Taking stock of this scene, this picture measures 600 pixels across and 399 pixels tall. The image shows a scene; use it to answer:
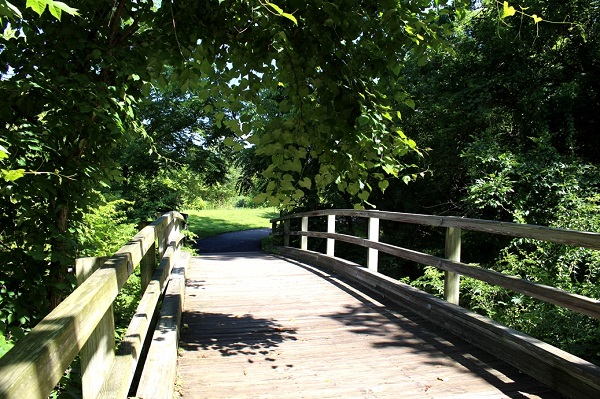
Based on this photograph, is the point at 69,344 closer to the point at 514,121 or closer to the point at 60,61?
the point at 60,61

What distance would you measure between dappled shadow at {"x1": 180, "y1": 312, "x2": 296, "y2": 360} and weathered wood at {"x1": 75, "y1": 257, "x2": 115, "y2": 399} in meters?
1.93

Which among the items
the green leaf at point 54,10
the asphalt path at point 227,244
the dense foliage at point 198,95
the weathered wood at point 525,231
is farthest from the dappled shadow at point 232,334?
the asphalt path at point 227,244

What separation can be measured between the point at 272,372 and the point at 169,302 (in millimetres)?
1380

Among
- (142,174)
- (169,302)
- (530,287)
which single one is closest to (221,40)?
(169,302)

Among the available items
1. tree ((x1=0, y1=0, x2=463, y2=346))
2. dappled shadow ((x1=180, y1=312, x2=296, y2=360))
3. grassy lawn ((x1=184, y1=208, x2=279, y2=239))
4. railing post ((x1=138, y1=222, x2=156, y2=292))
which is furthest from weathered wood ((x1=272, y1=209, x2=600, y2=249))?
grassy lawn ((x1=184, y1=208, x2=279, y2=239))

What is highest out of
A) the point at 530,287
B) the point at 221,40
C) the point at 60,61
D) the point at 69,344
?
the point at 221,40

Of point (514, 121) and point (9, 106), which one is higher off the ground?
point (514, 121)

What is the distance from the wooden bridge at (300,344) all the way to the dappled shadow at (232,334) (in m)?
0.02

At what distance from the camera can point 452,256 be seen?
169 inches

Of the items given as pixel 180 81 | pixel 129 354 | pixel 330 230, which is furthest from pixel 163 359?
pixel 330 230

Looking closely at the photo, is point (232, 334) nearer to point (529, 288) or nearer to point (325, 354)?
point (325, 354)

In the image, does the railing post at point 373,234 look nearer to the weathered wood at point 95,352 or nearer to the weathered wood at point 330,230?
the weathered wood at point 330,230

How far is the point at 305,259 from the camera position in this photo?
31.5ft

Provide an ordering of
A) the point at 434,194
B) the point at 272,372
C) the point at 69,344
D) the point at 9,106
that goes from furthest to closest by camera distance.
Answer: the point at 434,194 < the point at 272,372 < the point at 9,106 < the point at 69,344
